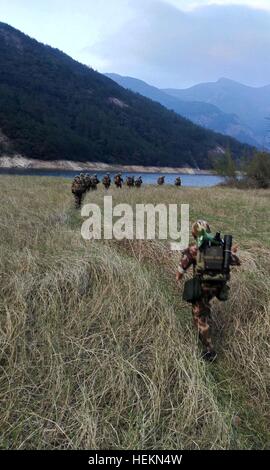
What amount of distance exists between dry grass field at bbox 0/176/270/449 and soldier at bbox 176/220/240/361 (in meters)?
0.27

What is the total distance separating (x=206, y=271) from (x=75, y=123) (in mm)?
143040

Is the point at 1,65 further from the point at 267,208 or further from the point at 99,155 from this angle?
the point at 267,208

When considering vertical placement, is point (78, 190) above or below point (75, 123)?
below

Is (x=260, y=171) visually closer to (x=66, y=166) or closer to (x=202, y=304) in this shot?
(x=202, y=304)

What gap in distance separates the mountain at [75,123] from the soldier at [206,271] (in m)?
96.3

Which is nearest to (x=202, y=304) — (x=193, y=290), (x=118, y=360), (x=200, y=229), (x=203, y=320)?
(x=203, y=320)

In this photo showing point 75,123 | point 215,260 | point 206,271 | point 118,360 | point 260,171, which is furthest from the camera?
point 75,123

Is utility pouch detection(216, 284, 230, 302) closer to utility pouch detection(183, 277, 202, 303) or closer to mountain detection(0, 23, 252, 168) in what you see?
utility pouch detection(183, 277, 202, 303)

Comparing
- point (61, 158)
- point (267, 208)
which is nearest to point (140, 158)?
point (61, 158)

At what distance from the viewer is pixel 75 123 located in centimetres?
14162

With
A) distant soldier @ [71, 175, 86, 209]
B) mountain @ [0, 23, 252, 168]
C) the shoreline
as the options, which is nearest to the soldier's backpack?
distant soldier @ [71, 175, 86, 209]

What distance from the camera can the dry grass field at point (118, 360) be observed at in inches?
154

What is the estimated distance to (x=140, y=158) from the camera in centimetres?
13950

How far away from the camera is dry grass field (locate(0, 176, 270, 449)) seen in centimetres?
392
